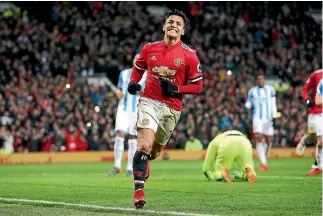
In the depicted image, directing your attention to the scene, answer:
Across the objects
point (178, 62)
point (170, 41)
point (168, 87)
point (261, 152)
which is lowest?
point (261, 152)

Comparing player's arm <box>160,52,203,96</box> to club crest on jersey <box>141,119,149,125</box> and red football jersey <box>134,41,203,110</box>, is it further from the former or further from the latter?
club crest on jersey <box>141,119,149,125</box>

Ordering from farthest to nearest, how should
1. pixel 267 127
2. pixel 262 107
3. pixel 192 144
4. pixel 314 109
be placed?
pixel 192 144 < pixel 267 127 < pixel 262 107 < pixel 314 109

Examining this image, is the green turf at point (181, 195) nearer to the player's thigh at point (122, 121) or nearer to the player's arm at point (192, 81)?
the player's arm at point (192, 81)

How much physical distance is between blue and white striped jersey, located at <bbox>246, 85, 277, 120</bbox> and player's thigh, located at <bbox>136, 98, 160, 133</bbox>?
1116 centimetres

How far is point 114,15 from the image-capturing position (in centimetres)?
3478

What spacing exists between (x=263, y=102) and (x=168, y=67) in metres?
11.6

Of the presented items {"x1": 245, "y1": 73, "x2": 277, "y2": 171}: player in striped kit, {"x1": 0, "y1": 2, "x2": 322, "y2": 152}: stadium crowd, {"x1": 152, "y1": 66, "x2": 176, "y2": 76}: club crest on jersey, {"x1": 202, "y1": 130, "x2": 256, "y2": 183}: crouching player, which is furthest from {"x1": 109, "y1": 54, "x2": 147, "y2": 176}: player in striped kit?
{"x1": 0, "y1": 2, "x2": 322, "y2": 152}: stadium crowd

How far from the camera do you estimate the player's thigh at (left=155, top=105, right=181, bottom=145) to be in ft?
32.1

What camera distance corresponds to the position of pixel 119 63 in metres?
32.7

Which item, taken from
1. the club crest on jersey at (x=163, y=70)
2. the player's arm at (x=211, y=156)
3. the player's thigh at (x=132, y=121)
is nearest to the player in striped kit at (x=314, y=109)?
the player's arm at (x=211, y=156)

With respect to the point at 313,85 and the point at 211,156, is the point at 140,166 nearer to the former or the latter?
the point at 211,156

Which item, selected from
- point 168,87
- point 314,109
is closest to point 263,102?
point 314,109

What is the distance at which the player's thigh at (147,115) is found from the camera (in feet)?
31.1

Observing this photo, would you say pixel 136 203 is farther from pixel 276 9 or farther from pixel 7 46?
pixel 276 9
